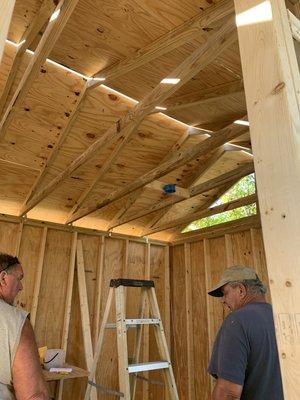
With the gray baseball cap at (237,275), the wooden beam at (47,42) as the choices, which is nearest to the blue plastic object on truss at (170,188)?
the gray baseball cap at (237,275)

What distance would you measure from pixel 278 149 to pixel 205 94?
2.47 m

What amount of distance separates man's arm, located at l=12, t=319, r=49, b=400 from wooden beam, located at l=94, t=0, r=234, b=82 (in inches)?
81.1

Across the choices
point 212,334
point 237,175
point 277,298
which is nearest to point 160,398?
point 212,334

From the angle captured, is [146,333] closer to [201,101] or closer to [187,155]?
[187,155]

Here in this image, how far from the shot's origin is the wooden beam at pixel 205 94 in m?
2.91

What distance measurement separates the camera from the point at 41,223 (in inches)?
164

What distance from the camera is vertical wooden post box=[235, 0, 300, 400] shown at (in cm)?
76

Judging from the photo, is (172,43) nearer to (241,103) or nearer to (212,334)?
(241,103)

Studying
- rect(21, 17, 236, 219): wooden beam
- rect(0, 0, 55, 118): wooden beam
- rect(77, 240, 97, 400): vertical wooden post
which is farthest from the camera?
rect(77, 240, 97, 400): vertical wooden post

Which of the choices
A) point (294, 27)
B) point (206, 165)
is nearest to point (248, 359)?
point (294, 27)

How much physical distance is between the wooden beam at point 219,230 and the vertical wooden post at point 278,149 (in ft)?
10.7

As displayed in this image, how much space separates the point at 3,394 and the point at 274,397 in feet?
4.19

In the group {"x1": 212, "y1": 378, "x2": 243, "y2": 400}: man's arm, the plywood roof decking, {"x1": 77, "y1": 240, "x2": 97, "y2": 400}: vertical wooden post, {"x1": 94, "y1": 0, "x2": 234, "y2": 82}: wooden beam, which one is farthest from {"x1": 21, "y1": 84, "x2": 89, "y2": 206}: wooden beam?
{"x1": 212, "y1": 378, "x2": 243, "y2": 400}: man's arm

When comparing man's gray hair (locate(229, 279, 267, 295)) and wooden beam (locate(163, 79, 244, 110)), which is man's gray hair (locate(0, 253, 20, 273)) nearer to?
man's gray hair (locate(229, 279, 267, 295))
